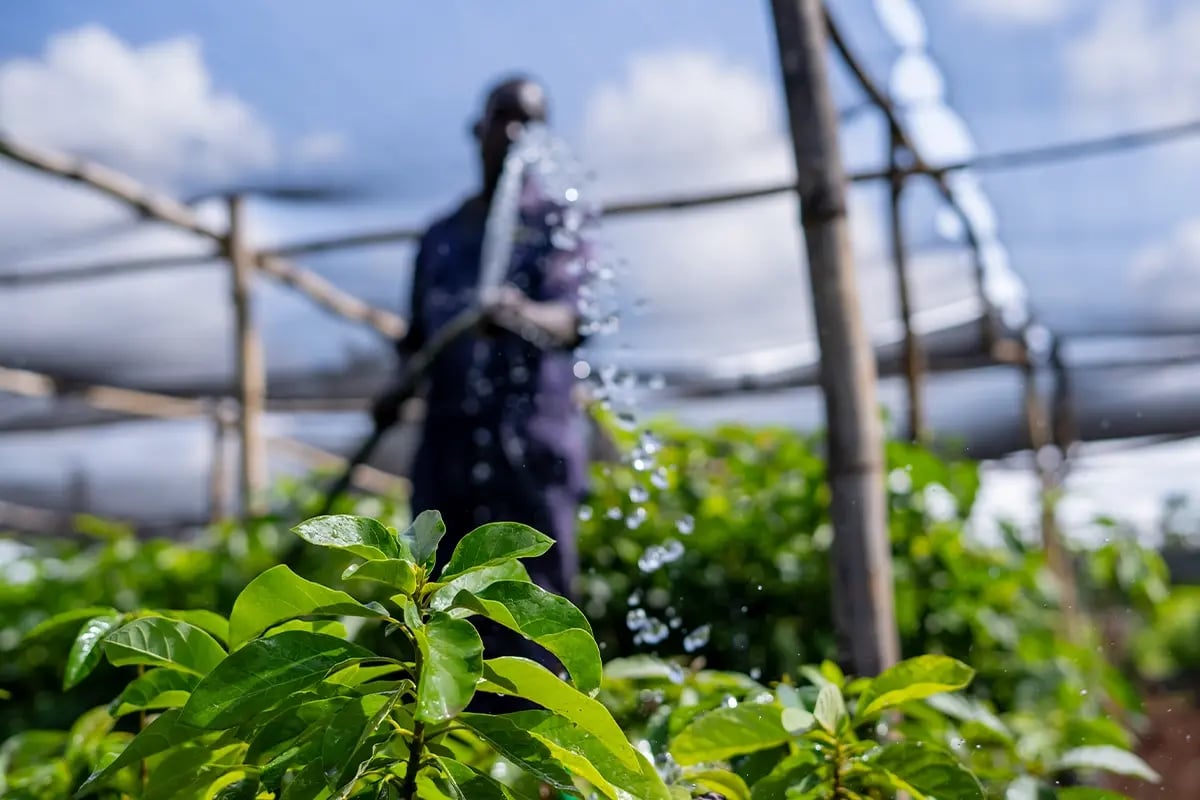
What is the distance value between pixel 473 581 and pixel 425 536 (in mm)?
30

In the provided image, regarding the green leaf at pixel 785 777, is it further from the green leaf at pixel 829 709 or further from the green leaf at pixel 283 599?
the green leaf at pixel 283 599

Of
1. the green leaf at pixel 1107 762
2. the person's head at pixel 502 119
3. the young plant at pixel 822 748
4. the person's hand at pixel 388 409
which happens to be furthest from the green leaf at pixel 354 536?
the person's head at pixel 502 119

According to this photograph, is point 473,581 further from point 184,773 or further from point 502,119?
point 502,119

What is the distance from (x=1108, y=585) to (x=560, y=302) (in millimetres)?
1937

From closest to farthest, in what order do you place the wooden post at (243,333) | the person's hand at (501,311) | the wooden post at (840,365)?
the wooden post at (840,365), the person's hand at (501,311), the wooden post at (243,333)

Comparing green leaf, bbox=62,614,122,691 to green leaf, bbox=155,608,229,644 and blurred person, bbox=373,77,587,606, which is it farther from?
blurred person, bbox=373,77,587,606

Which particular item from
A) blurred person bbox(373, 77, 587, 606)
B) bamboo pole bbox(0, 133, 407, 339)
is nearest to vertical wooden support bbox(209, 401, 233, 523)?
bamboo pole bbox(0, 133, 407, 339)

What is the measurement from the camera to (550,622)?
473 millimetres

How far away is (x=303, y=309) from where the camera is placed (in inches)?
200

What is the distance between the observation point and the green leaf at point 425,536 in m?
0.50

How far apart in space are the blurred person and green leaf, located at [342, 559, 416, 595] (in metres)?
1.25

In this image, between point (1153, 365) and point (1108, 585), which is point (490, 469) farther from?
point (1153, 365)

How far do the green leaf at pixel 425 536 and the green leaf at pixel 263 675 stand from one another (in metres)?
0.05

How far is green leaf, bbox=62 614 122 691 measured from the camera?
0.57 metres
